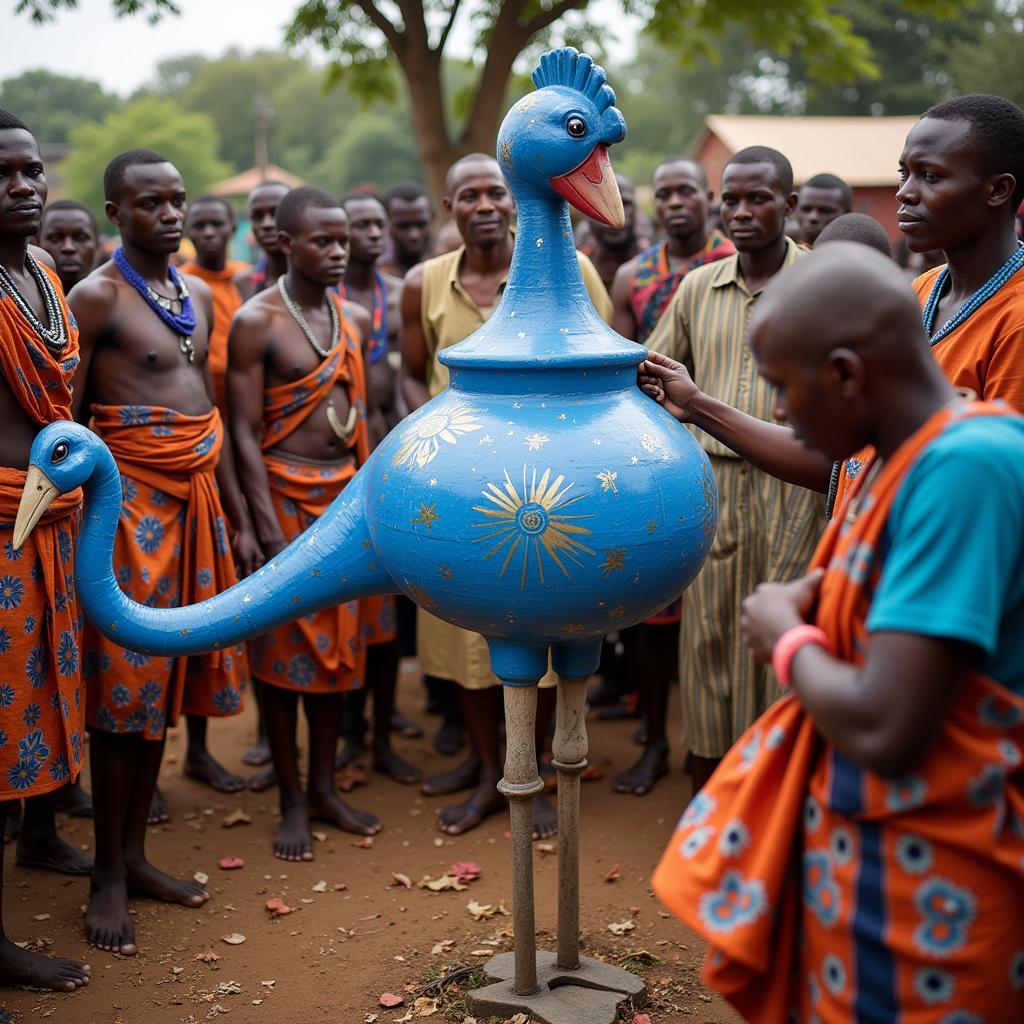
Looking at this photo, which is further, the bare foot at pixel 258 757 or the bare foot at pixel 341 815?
the bare foot at pixel 258 757

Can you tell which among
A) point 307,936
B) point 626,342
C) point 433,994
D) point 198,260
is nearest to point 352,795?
point 307,936

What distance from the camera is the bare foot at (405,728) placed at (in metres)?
6.34

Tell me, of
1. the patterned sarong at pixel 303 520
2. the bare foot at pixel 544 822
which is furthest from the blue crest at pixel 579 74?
the bare foot at pixel 544 822

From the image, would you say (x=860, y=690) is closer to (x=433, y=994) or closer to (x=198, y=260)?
(x=433, y=994)

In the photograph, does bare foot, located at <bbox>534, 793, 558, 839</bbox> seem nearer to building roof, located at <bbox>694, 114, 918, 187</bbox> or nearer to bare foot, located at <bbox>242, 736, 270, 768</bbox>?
bare foot, located at <bbox>242, 736, 270, 768</bbox>

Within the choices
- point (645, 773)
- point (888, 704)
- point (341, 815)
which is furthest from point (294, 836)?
point (888, 704)

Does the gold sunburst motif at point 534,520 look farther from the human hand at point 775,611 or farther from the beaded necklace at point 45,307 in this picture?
the beaded necklace at point 45,307

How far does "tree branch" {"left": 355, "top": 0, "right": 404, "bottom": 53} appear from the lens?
12.6 metres

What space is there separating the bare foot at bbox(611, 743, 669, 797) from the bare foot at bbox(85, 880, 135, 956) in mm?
2247

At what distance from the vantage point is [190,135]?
4778cm

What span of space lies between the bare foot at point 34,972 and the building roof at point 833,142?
681 inches

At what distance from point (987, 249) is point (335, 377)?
283 cm

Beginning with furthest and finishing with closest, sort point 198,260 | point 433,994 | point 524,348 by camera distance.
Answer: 1. point 198,260
2. point 433,994
3. point 524,348

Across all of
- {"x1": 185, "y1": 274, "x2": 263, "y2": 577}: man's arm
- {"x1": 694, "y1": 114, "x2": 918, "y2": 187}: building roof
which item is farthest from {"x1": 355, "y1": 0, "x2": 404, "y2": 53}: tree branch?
{"x1": 185, "y1": 274, "x2": 263, "y2": 577}: man's arm
